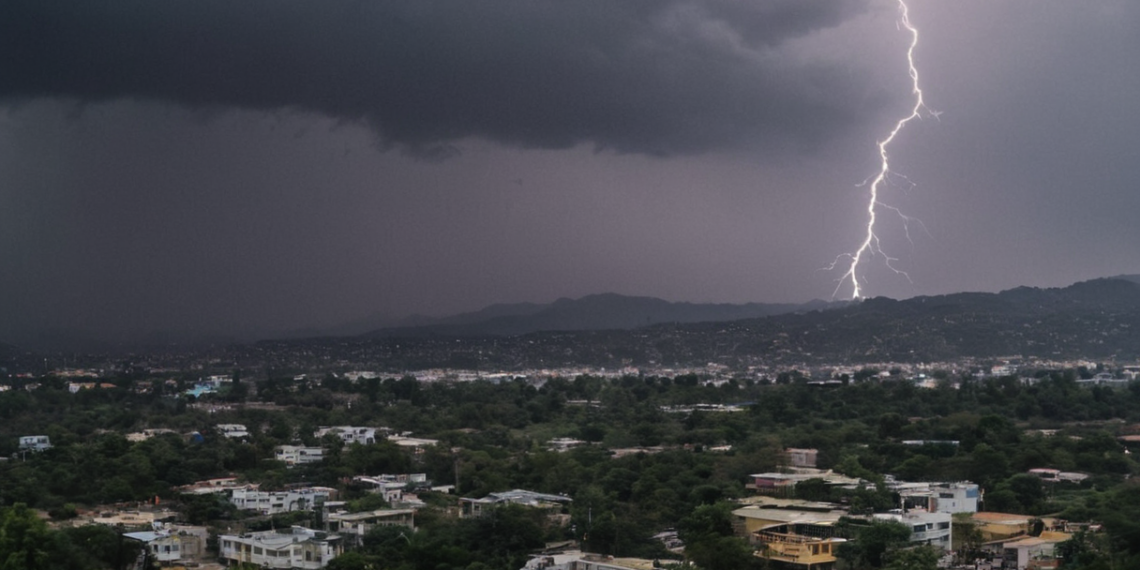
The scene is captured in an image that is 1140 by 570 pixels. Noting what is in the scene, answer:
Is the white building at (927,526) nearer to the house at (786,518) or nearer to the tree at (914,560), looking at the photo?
the house at (786,518)

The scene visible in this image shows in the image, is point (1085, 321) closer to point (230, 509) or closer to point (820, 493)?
point (820, 493)

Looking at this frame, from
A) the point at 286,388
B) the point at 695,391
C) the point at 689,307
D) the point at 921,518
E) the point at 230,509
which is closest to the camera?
the point at 921,518

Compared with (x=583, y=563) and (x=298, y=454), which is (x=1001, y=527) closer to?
(x=583, y=563)

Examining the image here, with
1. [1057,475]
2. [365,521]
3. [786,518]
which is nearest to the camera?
[786,518]

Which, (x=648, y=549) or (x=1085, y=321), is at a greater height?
(x=1085, y=321)

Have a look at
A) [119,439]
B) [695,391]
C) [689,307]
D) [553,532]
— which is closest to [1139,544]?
[553,532]

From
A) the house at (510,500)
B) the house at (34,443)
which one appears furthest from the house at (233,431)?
the house at (510,500)

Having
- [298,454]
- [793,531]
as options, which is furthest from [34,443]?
[793,531]
